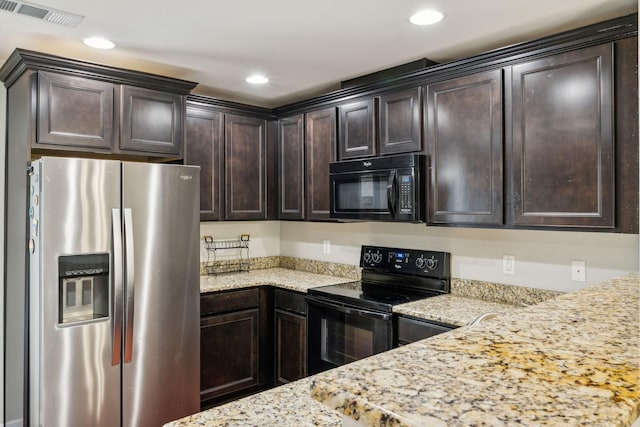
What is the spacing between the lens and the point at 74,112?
2.75 meters

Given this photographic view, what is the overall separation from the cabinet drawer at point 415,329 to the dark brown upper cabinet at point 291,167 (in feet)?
4.59

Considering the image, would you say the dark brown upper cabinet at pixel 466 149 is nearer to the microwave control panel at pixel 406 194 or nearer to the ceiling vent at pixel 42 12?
the microwave control panel at pixel 406 194

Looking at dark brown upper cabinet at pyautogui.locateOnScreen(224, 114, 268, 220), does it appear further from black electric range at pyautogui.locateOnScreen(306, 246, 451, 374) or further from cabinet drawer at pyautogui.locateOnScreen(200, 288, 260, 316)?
black electric range at pyautogui.locateOnScreen(306, 246, 451, 374)

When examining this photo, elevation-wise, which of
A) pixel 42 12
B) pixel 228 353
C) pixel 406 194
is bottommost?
pixel 228 353

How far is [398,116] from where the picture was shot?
298cm

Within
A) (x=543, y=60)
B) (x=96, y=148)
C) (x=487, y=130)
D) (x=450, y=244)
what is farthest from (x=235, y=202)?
(x=543, y=60)

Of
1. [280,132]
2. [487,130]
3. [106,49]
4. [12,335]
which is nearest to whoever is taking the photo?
[487,130]

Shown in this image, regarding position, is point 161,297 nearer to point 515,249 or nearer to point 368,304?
point 368,304

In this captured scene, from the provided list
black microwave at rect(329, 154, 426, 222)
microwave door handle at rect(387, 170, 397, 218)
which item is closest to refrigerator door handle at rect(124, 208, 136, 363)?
black microwave at rect(329, 154, 426, 222)

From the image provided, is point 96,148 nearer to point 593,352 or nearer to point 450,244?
point 450,244

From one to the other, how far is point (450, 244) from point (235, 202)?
171cm

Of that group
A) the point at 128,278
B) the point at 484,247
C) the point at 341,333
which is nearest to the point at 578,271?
the point at 484,247

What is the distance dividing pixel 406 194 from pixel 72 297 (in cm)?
200

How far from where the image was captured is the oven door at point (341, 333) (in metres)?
2.76
